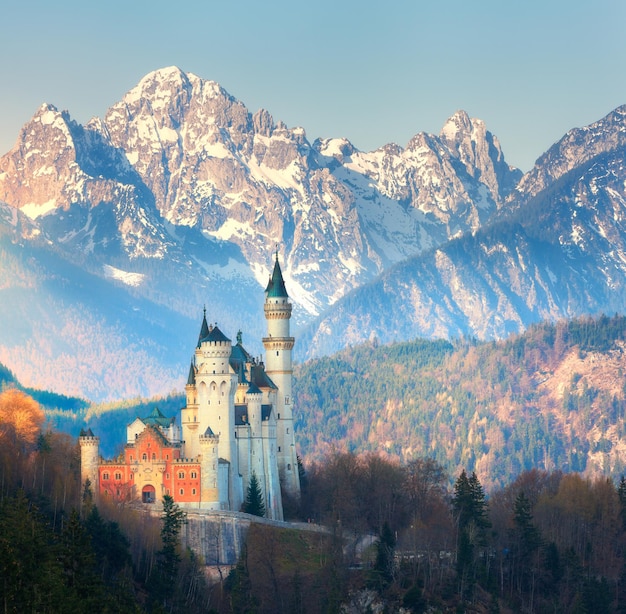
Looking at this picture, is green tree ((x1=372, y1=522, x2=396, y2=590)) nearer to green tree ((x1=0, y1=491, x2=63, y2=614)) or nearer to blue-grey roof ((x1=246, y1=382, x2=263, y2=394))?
blue-grey roof ((x1=246, y1=382, x2=263, y2=394))

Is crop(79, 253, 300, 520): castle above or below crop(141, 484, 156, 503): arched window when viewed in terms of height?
above

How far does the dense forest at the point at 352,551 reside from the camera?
168125mm

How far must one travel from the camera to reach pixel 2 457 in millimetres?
179375

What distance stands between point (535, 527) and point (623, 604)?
11.9m

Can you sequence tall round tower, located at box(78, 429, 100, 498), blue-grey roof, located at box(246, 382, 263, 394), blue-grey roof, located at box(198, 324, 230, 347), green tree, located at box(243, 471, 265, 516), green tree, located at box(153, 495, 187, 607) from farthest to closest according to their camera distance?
1. blue-grey roof, located at box(246, 382, 263, 394)
2. green tree, located at box(243, 471, 265, 516)
3. blue-grey roof, located at box(198, 324, 230, 347)
4. tall round tower, located at box(78, 429, 100, 498)
5. green tree, located at box(153, 495, 187, 607)

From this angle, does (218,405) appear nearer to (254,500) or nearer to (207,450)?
(207,450)

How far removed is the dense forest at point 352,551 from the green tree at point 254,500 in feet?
13.6

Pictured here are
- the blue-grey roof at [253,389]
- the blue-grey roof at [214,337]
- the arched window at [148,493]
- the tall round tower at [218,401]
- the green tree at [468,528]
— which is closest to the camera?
the green tree at [468,528]

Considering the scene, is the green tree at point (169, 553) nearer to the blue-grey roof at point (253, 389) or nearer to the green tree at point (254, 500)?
the green tree at point (254, 500)

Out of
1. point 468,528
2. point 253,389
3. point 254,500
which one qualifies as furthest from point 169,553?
point 468,528

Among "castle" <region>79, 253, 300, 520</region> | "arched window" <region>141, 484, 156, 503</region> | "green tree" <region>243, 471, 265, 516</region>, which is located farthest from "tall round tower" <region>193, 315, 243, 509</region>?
"arched window" <region>141, 484, 156, 503</region>

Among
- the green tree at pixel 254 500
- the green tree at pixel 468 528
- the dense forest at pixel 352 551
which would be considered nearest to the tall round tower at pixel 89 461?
the dense forest at pixel 352 551

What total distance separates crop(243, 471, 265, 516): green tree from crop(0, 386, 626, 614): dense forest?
13.6 feet

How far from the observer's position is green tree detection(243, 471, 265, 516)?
618 ft
